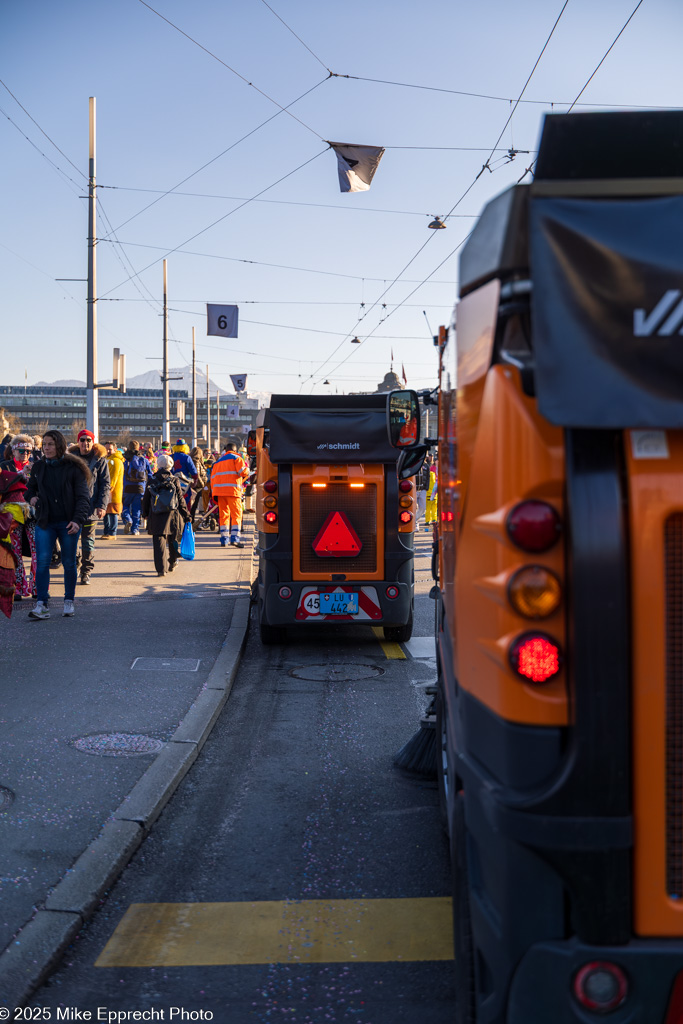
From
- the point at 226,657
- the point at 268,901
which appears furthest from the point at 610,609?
the point at 226,657

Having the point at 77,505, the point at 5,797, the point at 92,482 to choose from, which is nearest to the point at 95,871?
the point at 5,797

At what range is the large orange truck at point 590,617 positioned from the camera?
7.16ft

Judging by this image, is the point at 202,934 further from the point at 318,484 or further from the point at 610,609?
the point at 318,484

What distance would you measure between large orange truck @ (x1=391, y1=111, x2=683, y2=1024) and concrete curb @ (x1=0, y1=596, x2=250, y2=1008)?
1792 millimetres

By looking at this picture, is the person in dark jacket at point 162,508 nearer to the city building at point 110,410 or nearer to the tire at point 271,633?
the tire at point 271,633

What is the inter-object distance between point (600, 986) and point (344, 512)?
23.8 ft

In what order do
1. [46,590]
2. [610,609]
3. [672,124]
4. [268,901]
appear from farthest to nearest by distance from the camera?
1. [46,590]
2. [268,901]
3. [672,124]
4. [610,609]

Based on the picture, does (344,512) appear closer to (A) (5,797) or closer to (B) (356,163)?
(A) (5,797)

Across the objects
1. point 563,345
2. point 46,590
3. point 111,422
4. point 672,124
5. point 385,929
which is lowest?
point 385,929

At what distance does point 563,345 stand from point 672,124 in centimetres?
106

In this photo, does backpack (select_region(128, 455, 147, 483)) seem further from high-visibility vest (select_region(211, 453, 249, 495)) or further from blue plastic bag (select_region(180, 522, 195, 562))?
blue plastic bag (select_region(180, 522, 195, 562))

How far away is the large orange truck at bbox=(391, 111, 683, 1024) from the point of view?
7.16 feet

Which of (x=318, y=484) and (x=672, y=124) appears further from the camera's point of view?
(x=318, y=484)

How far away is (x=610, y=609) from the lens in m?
2.18
